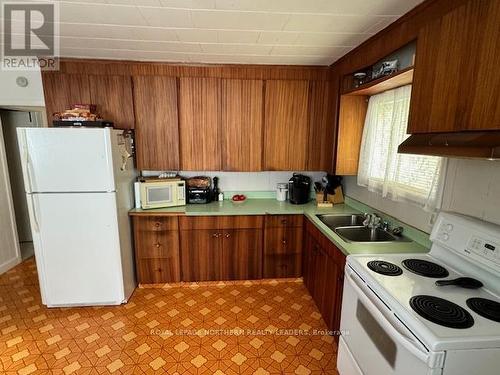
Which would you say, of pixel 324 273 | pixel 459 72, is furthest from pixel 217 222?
pixel 459 72

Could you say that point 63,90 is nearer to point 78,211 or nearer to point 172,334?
point 78,211

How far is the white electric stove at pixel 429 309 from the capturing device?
0.97 m

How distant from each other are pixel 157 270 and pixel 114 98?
1879 millimetres

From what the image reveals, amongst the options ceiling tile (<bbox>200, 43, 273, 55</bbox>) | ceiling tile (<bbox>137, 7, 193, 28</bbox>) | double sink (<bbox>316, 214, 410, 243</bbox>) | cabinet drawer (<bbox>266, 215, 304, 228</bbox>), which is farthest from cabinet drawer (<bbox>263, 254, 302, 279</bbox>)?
ceiling tile (<bbox>137, 7, 193, 28</bbox>)

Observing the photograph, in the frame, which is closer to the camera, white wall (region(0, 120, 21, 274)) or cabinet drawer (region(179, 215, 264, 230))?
cabinet drawer (region(179, 215, 264, 230))

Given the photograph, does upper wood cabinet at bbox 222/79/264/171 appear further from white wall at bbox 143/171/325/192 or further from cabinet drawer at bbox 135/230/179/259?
cabinet drawer at bbox 135/230/179/259

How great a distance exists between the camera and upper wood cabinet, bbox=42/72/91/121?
2.64 meters

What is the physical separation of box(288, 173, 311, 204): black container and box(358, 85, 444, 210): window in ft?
2.02

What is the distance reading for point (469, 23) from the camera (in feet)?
3.65

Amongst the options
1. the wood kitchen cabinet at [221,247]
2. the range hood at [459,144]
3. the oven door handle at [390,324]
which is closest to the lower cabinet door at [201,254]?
the wood kitchen cabinet at [221,247]

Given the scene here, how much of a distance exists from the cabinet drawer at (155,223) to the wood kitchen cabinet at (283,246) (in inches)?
39.2

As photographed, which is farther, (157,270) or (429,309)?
(157,270)

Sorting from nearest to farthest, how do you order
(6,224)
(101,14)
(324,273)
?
1. (101,14)
2. (324,273)
3. (6,224)

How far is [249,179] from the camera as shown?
327 cm
